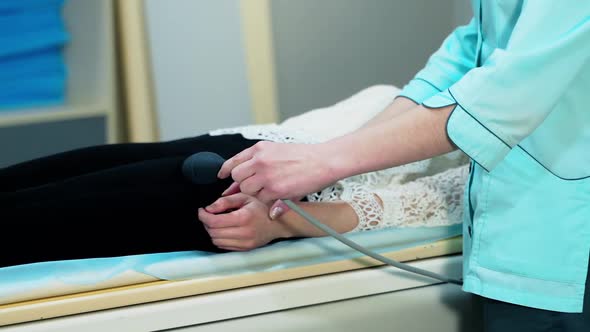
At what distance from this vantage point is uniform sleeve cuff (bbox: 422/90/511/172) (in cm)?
82

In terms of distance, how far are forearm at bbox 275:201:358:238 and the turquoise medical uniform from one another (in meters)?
0.19

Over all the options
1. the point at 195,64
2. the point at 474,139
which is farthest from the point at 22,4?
the point at 474,139

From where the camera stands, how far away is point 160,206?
1047 millimetres

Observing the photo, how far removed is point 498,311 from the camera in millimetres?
927

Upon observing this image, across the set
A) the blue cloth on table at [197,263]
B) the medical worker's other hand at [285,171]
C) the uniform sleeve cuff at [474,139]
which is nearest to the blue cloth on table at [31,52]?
the blue cloth on table at [197,263]

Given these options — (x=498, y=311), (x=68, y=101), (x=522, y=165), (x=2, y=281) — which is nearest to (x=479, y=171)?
(x=522, y=165)

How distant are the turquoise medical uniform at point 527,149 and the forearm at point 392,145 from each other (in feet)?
0.06

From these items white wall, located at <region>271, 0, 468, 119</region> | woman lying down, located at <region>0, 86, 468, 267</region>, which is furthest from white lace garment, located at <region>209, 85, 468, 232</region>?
white wall, located at <region>271, 0, 468, 119</region>

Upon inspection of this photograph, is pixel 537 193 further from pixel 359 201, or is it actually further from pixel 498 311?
pixel 359 201

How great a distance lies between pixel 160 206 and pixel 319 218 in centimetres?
25

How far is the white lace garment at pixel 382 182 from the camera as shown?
1.10 metres

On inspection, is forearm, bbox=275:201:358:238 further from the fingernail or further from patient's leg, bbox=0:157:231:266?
patient's leg, bbox=0:157:231:266

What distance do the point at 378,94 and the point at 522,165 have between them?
56cm

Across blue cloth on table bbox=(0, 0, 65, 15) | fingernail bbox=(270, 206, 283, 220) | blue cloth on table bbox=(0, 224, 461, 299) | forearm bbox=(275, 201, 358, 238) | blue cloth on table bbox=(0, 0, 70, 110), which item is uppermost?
blue cloth on table bbox=(0, 0, 65, 15)
